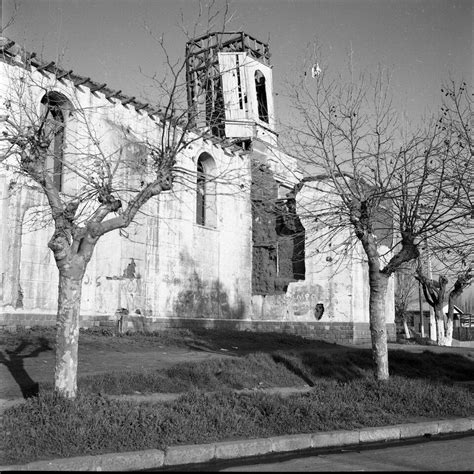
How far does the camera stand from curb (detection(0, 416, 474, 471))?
5816mm

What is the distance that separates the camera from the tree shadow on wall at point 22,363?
868cm

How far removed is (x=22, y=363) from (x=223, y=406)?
516 cm

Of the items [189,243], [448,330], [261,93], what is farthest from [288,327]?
[261,93]

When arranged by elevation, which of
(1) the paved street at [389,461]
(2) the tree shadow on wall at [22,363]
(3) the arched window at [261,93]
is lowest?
(1) the paved street at [389,461]

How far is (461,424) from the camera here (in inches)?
344

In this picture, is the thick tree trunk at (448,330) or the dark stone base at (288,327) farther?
the thick tree trunk at (448,330)

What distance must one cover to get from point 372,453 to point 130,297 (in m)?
14.9

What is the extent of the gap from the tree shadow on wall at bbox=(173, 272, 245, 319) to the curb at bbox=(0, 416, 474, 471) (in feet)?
49.5

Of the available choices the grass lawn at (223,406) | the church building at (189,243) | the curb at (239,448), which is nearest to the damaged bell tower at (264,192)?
the church building at (189,243)

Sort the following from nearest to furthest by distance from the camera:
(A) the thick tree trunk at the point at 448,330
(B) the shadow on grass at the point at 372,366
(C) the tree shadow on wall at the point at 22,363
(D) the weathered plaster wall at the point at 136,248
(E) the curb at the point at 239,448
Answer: (E) the curb at the point at 239,448, (C) the tree shadow on wall at the point at 22,363, (B) the shadow on grass at the point at 372,366, (D) the weathered plaster wall at the point at 136,248, (A) the thick tree trunk at the point at 448,330

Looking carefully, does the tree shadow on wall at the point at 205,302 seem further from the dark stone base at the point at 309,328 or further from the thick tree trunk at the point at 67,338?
the thick tree trunk at the point at 67,338

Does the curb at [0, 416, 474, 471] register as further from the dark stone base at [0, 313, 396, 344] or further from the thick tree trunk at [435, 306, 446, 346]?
the thick tree trunk at [435, 306, 446, 346]

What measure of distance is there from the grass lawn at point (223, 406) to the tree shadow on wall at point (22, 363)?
0.28 m

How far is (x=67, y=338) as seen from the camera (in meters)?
7.43
